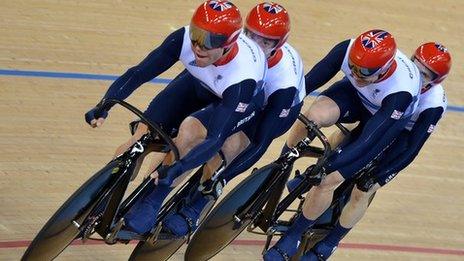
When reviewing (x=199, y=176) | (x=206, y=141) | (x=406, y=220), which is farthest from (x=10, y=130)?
(x=406, y=220)

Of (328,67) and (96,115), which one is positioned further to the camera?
(328,67)

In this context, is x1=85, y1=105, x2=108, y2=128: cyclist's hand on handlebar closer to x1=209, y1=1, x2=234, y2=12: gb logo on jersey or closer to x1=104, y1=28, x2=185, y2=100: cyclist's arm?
x1=104, y1=28, x2=185, y2=100: cyclist's arm

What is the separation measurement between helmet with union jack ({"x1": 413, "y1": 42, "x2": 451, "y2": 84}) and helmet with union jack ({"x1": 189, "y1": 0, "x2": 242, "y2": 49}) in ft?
4.72

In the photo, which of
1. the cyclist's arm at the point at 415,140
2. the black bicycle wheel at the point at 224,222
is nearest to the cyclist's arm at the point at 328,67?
the cyclist's arm at the point at 415,140

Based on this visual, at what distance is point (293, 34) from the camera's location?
912cm

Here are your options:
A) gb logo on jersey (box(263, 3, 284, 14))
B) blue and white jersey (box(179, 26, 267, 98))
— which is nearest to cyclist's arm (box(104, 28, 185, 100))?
blue and white jersey (box(179, 26, 267, 98))

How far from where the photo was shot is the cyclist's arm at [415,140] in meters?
5.98

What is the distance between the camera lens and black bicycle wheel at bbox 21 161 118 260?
5.08 metres

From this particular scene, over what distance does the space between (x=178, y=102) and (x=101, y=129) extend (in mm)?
1762

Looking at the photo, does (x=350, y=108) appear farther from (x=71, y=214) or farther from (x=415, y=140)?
(x=71, y=214)

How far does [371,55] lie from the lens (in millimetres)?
5539

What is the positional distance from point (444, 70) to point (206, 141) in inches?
66.5

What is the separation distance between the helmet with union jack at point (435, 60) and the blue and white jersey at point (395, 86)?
11cm

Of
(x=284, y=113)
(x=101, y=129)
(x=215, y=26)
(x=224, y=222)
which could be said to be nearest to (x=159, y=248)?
(x=224, y=222)
